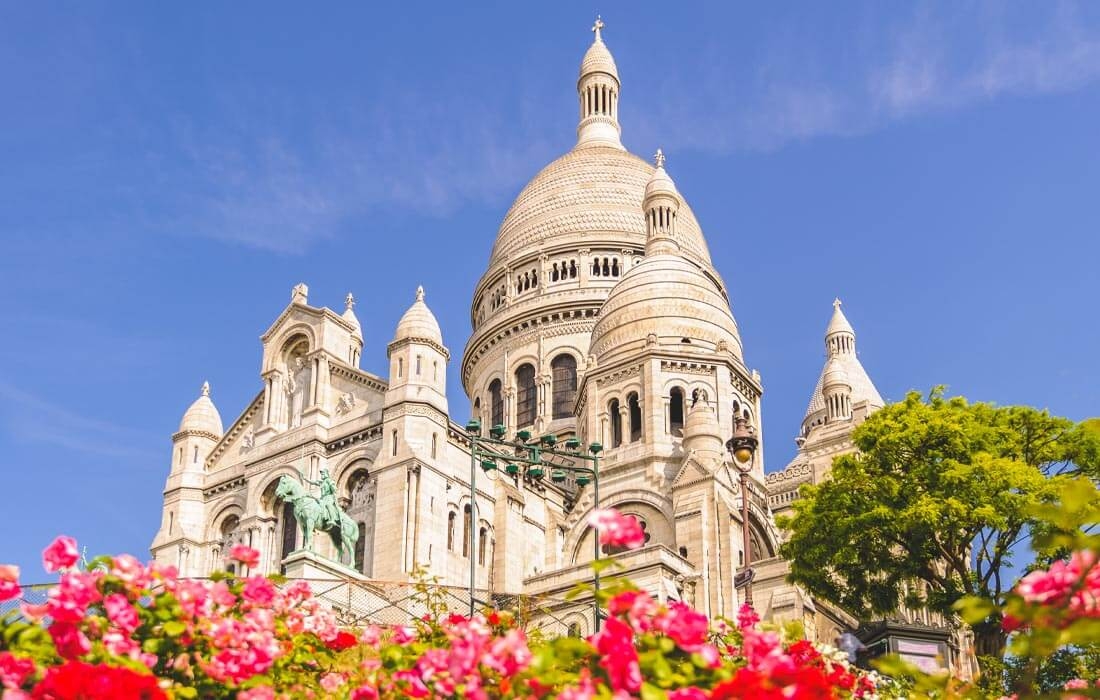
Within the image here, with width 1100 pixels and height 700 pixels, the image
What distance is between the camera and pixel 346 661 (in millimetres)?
14664

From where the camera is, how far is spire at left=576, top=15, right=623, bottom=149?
291 feet

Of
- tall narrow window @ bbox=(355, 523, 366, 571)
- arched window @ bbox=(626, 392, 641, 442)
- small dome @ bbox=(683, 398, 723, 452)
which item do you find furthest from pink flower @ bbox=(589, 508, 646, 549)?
arched window @ bbox=(626, 392, 641, 442)

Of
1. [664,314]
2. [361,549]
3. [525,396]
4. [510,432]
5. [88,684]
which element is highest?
[525,396]

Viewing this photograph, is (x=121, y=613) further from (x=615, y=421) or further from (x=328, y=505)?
(x=615, y=421)

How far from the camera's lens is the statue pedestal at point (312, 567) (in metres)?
41.2

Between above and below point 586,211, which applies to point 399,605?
below

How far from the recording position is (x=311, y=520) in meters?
41.6

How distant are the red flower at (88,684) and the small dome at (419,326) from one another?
4027cm

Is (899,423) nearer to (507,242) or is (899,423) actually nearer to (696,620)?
(696,620)

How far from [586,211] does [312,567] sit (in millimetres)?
40048

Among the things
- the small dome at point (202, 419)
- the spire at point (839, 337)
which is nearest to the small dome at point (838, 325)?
the spire at point (839, 337)

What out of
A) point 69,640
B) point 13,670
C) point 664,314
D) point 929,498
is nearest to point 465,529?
point 664,314

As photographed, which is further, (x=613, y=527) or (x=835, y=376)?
(x=835, y=376)

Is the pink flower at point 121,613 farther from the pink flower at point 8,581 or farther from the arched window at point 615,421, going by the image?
the arched window at point 615,421
